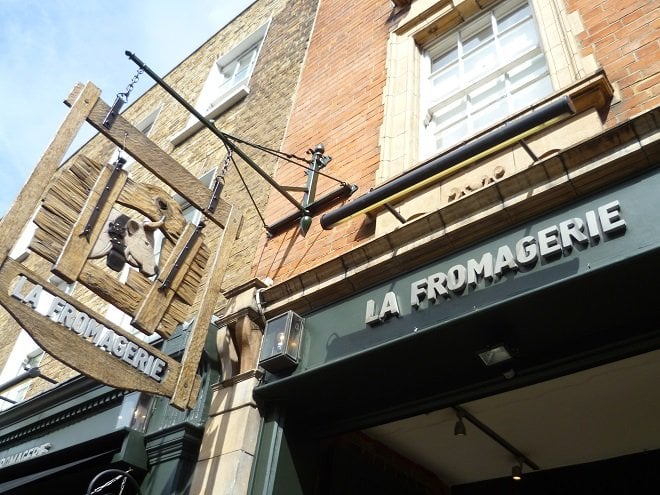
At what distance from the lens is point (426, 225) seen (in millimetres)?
4438

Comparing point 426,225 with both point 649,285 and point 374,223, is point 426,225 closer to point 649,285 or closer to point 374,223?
point 374,223

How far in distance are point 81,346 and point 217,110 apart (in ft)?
22.0

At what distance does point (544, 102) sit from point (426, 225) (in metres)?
1.33

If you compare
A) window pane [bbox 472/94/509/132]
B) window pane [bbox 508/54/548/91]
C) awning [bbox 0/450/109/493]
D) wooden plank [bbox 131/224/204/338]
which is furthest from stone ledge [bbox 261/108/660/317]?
awning [bbox 0/450/109/493]

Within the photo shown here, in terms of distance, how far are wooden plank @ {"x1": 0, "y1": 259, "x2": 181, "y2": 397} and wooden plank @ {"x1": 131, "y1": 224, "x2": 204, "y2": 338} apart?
0.49 feet

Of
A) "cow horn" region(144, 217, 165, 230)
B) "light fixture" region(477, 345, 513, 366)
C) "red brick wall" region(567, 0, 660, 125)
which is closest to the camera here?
"light fixture" region(477, 345, 513, 366)

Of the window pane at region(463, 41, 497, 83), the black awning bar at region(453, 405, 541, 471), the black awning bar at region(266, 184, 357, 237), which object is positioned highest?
the window pane at region(463, 41, 497, 83)

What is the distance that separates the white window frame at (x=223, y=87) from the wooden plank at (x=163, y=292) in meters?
5.29

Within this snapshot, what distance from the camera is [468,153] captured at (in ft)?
13.1

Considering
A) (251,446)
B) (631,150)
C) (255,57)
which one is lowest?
(251,446)

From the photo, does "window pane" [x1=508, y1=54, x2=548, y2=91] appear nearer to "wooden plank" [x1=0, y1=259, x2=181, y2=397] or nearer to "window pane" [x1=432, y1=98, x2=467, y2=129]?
"window pane" [x1=432, y1=98, x2=467, y2=129]

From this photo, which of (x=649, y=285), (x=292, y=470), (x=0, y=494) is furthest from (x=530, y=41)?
(x=0, y=494)

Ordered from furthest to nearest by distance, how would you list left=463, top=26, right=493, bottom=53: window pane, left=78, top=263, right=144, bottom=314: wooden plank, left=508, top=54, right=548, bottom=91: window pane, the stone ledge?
1. left=463, top=26, right=493, bottom=53: window pane
2. left=508, top=54, right=548, bottom=91: window pane
3. left=78, top=263, right=144, bottom=314: wooden plank
4. the stone ledge

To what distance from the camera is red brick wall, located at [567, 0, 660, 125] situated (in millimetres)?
4117
